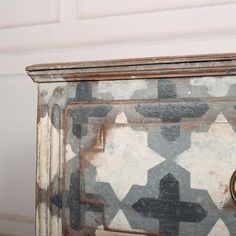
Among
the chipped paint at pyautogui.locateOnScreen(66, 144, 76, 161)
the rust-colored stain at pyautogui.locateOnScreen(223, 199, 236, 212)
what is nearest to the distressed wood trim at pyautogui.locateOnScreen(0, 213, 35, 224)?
the chipped paint at pyautogui.locateOnScreen(66, 144, 76, 161)

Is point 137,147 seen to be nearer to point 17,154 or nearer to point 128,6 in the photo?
point 128,6

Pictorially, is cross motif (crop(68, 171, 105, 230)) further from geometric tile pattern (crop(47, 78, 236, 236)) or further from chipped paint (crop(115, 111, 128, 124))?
chipped paint (crop(115, 111, 128, 124))

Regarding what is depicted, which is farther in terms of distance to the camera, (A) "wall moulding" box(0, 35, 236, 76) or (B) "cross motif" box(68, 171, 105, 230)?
(A) "wall moulding" box(0, 35, 236, 76)

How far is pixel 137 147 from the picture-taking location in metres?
0.65

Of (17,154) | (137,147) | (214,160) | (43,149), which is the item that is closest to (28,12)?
(17,154)

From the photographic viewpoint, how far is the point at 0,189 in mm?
1396

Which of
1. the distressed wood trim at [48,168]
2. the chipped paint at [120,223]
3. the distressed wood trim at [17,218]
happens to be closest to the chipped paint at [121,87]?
the distressed wood trim at [48,168]

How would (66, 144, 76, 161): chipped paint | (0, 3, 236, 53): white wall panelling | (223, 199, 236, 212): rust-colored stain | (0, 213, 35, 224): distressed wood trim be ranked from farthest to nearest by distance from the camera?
(0, 213, 35, 224): distressed wood trim, (0, 3, 236, 53): white wall panelling, (66, 144, 76, 161): chipped paint, (223, 199, 236, 212): rust-colored stain

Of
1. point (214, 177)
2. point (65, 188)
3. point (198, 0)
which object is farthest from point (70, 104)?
point (198, 0)

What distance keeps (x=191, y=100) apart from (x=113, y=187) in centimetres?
25

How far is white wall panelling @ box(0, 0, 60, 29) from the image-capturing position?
1.31m

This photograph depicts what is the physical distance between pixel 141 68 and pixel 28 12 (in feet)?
3.02

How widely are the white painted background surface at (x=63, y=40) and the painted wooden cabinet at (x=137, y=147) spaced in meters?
0.53

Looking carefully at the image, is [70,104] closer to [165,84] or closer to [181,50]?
[165,84]
